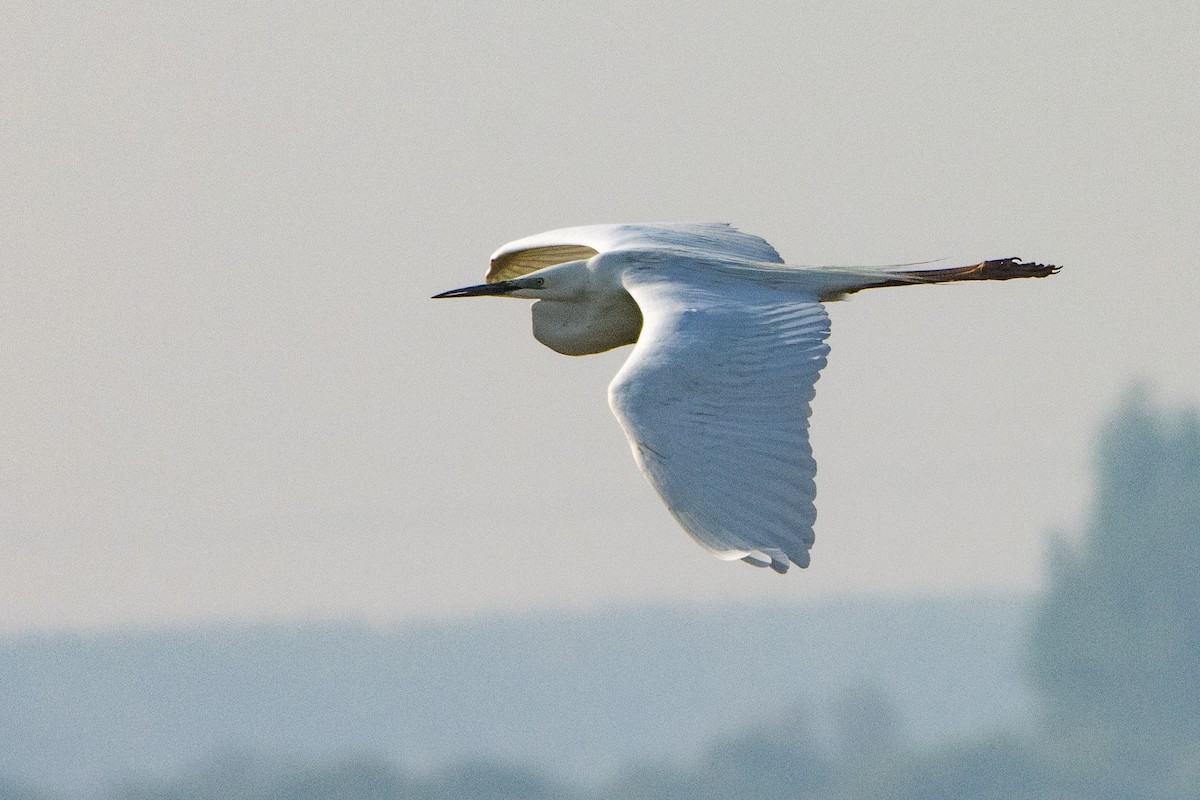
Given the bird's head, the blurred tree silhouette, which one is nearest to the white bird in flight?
the bird's head

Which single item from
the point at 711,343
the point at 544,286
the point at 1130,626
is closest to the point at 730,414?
the point at 711,343

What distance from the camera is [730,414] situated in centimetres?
717

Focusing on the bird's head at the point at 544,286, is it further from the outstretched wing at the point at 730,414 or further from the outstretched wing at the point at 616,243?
the outstretched wing at the point at 730,414

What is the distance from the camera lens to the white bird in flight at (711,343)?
22.0 ft

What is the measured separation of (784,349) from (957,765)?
97.8 meters

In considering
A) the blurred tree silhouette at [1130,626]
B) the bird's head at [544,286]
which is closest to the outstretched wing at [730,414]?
the bird's head at [544,286]

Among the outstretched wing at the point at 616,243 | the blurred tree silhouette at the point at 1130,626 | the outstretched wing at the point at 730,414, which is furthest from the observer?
the blurred tree silhouette at the point at 1130,626

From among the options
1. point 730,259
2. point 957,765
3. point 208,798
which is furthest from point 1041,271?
point 957,765

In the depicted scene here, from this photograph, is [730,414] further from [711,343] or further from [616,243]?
[616,243]

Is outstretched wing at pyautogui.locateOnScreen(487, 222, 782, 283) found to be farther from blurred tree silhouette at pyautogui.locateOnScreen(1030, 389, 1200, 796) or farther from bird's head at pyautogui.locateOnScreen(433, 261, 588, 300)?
blurred tree silhouette at pyautogui.locateOnScreen(1030, 389, 1200, 796)

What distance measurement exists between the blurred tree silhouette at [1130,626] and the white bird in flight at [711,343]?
97306 mm

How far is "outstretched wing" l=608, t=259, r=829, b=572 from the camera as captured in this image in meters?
6.63

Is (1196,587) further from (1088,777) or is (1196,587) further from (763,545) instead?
(763,545)

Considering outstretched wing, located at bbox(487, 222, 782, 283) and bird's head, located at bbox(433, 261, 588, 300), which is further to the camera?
outstretched wing, located at bbox(487, 222, 782, 283)
